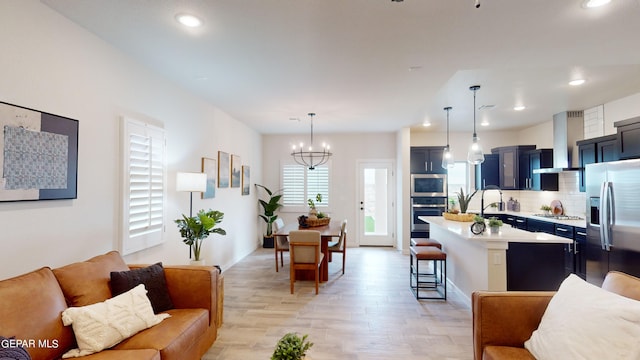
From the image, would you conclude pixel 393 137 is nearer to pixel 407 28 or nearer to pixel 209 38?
pixel 407 28

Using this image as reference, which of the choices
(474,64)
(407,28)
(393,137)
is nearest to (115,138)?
(407,28)

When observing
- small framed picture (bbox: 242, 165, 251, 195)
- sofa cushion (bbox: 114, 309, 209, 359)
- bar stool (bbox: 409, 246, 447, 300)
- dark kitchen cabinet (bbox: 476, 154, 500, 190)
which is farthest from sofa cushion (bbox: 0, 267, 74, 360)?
dark kitchen cabinet (bbox: 476, 154, 500, 190)

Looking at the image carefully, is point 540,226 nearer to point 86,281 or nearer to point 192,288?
point 192,288

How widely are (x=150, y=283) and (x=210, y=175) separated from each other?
2296 mm

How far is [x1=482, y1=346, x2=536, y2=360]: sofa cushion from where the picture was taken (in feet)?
5.17

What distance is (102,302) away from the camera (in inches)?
71.2

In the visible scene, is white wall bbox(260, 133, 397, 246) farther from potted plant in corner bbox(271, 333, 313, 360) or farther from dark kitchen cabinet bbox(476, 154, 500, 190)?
potted plant in corner bbox(271, 333, 313, 360)

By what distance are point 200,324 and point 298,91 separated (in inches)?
111

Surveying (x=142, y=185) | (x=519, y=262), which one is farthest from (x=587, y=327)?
(x=142, y=185)

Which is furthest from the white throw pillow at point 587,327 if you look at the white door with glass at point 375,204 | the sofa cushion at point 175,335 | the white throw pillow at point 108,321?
the white door with glass at point 375,204

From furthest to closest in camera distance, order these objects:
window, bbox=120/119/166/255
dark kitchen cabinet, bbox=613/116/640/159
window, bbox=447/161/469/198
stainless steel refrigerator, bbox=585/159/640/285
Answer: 1. window, bbox=447/161/469/198
2. dark kitchen cabinet, bbox=613/116/640/159
3. stainless steel refrigerator, bbox=585/159/640/285
4. window, bbox=120/119/166/255

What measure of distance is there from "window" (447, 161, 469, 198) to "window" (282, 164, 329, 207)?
2.95 meters

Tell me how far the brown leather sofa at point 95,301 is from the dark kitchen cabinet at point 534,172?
601 centimetres

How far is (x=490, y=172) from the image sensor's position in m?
6.25
